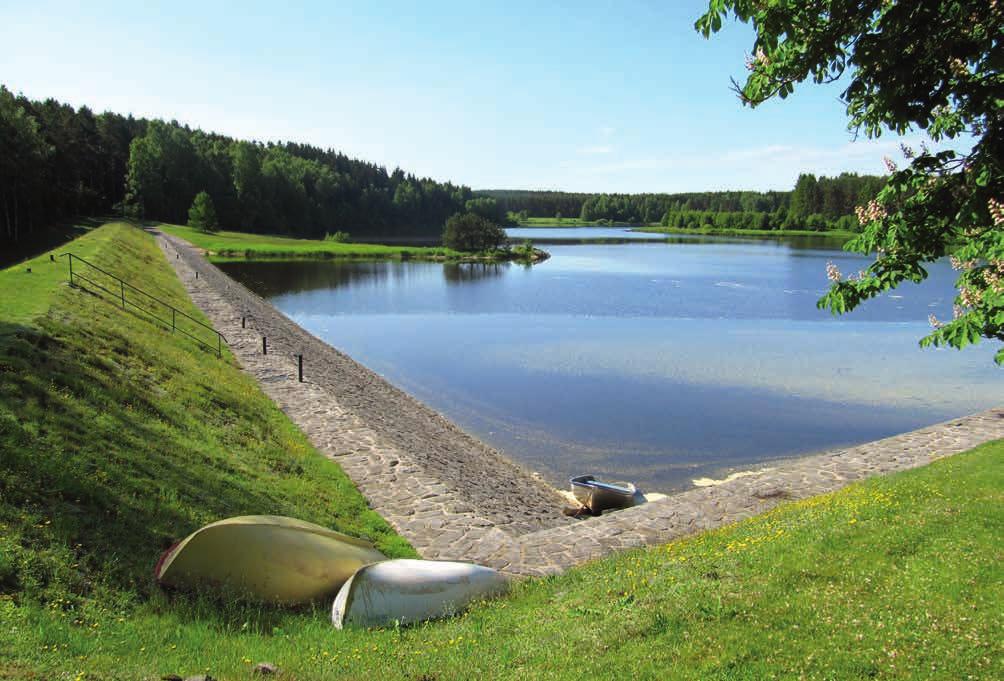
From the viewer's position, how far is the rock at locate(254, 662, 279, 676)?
663 cm

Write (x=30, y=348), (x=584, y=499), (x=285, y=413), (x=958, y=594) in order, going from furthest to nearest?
(x=285, y=413) < (x=584, y=499) < (x=30, y=348) < (x=958, y=594)

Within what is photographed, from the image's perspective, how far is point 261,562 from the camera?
30.0ft

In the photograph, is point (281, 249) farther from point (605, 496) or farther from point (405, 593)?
point (405, 593)

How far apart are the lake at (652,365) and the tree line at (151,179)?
22.6m

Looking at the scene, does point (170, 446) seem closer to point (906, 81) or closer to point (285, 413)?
point (285, 413)

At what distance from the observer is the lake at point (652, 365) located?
81.5 ft

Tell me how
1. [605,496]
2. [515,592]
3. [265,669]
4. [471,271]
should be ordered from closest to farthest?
1. [265,669]
2. [515,592]
3. [605,496]
4. [471,271]

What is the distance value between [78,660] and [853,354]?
1688 inches

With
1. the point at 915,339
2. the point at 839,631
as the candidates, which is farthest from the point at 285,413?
the point at 915,339

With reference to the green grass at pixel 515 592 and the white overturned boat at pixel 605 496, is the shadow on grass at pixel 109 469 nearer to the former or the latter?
the green grass at pixel 515 592

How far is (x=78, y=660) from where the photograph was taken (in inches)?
246

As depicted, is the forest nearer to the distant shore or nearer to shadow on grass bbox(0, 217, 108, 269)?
shadow on grass bbox(0, 217, 108, 269)

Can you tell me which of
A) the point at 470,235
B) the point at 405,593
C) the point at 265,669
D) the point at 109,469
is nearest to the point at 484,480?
the point at 405,593

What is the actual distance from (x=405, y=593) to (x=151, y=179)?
128 meters
